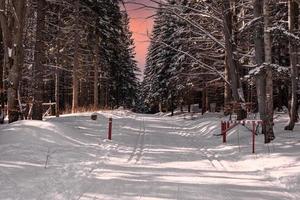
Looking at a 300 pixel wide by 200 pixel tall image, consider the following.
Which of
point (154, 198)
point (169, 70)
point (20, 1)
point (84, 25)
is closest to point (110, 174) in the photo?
point (154, 198)

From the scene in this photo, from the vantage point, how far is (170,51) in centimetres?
5581

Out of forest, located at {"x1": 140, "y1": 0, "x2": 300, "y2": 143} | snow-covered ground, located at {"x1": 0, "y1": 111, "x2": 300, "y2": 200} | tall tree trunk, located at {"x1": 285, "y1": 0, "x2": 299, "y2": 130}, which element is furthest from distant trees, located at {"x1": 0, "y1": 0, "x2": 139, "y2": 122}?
tall tree trunk, located at {"x1": 285, "y1": 0, "x2": 299, "y2": 130}

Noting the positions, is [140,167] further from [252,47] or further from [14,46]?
[252,47]

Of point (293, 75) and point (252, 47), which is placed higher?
point (252, 47)

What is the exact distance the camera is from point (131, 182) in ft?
33.6

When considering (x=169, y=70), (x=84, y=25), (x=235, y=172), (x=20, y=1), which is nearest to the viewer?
(x=235, y=172)

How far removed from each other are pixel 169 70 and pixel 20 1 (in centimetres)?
3523

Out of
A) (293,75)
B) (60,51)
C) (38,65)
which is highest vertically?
(60,51)

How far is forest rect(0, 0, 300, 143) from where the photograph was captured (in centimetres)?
1747

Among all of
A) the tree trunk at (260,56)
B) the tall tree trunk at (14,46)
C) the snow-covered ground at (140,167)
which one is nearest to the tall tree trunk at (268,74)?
the tree trunk at (260,56)

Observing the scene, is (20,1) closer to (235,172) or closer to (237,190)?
(235,172)

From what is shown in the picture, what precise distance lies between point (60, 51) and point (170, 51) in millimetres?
21319

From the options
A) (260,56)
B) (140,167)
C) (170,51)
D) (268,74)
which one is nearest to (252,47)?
(260,56)

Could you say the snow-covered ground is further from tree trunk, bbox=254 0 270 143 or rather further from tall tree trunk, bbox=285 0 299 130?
tree trunk, bbox=254 0 270 143
